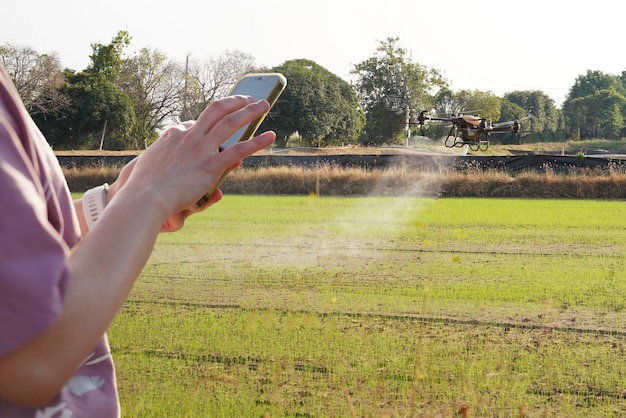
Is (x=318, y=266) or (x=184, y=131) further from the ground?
(x=184, y=131)

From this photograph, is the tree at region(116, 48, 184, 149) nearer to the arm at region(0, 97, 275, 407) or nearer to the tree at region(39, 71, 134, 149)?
the tree at region(39, 71, 134, 149)

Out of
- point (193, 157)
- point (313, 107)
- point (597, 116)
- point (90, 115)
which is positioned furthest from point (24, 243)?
point (597, 116)

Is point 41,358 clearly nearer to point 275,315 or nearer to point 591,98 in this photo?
point 275,315

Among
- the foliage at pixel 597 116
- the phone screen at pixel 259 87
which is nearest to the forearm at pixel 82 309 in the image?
the phone screen at pixel 259 87

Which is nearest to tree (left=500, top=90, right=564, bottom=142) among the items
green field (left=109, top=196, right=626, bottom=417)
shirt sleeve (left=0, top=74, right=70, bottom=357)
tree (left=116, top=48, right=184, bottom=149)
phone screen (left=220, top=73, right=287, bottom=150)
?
tree (left=116, top=48, right=184, bottom=149)

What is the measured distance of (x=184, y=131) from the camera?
3.43 ft

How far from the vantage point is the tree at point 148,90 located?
34797 millimetres

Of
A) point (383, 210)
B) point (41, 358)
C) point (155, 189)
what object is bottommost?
point (383, 210)

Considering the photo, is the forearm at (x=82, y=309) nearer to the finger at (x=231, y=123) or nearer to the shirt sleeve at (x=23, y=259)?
the shirt sleeve at (x=23, y=259)

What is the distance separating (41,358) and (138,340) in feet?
16.3

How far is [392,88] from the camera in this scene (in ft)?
133

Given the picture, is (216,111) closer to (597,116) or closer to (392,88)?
(392,88)

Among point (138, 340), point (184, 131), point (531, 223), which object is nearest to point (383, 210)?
point (531, 223)

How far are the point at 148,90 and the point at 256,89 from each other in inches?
1503
